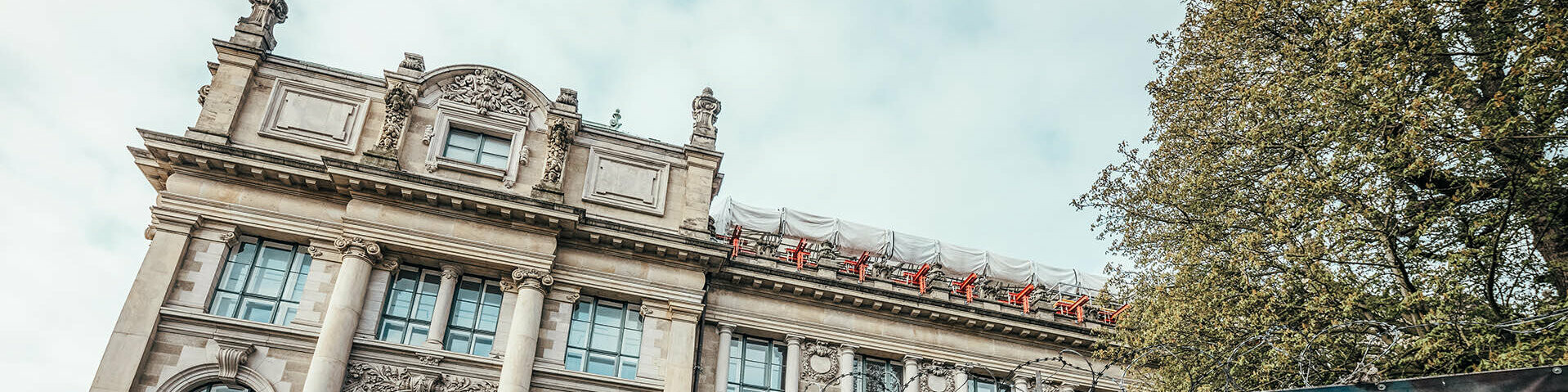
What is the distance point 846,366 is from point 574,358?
7.00 meters

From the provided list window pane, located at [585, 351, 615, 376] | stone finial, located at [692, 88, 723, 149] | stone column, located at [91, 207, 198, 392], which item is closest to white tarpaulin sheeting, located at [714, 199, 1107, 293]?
stone finial, located at [692, 88, 723, 149]

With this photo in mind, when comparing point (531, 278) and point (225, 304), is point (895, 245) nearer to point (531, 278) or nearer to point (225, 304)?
point (531, 278)

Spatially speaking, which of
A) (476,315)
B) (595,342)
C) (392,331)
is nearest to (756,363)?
(595,342)

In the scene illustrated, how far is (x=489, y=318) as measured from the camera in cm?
2452

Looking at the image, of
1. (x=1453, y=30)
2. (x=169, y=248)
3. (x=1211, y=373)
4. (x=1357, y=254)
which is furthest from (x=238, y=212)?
(x=1453, y=30)

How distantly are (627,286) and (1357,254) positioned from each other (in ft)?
51.9

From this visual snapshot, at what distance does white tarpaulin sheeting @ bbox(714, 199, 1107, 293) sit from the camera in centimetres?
4231

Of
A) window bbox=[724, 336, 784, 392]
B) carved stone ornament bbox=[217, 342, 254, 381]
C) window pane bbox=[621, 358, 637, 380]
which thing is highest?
window bbox=[724, 336, 784, 392]

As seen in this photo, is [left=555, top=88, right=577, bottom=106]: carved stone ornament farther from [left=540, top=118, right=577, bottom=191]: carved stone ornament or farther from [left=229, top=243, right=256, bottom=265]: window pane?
[left=229, top=243, right=256, bottom=265]: window pane

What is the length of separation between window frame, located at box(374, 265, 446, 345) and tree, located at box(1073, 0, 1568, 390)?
15.6 metres

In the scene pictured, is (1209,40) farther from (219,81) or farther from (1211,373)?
(219,81)

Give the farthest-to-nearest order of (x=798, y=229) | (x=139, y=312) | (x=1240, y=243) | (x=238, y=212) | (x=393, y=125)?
(x=798, y=229), (x=393, y=125), (x=238, y=212), (x=139, y=312), (x=1240, y=243)

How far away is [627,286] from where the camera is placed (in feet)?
84.0

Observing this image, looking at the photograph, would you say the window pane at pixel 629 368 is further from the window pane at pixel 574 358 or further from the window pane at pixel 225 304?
the window pane at pixel 225 304
